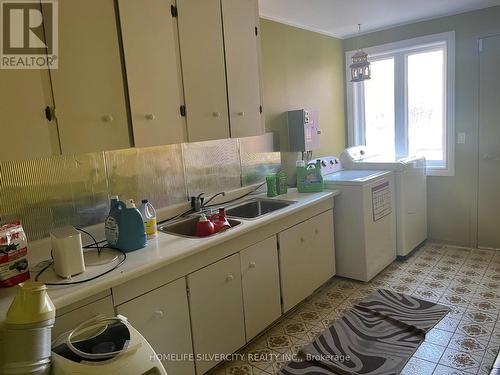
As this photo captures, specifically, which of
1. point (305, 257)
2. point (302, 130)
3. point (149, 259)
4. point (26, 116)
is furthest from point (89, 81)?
point (302, 130)

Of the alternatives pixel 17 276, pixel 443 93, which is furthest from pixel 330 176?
pixel 17 276

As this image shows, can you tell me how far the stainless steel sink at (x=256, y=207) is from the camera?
283cm

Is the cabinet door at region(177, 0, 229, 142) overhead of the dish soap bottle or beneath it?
overhead

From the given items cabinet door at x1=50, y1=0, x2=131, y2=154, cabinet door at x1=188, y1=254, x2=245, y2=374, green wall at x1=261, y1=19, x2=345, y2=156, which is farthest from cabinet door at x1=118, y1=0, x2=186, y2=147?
green wall at x1=261, y1=19, x2=345, y2=156

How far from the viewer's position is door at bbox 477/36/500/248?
346 cm

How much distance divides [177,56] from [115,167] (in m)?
0.74

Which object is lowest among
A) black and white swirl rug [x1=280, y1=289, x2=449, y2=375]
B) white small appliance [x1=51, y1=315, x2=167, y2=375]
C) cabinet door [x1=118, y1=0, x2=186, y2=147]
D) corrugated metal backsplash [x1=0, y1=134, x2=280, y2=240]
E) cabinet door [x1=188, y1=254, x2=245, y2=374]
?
black and white swirl rug [x1=280, y1=289, x2=449, y2=375]

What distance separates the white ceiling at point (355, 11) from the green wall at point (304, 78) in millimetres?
127

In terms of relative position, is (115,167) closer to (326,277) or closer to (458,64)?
(326,277)

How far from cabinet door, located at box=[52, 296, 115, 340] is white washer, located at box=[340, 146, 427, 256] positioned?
2.79 metres

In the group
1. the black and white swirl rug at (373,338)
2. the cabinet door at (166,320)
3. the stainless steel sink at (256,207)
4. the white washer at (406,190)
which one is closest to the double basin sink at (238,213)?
the stainless steel sink at (256,207)

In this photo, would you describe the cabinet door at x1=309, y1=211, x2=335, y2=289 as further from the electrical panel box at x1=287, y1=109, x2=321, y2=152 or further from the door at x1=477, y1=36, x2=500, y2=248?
the door at x1=477, y1=36, x2=500, y2=248

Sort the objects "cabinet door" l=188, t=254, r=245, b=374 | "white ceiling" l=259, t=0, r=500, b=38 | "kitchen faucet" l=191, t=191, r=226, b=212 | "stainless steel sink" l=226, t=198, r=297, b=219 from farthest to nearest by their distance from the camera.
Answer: "white ceiling" l=259, t=0, r=500, b=38 → "stainless steel sink" l=226, t=198, r=297, b=219 → "kitchen faucet" l=191, t=191, r=226, b=212 → "cabinet door" l=188, t=254, r=245, b=374

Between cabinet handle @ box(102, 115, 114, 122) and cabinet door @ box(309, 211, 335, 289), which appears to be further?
cabinet door @ box(309, 211, 335, 289)
